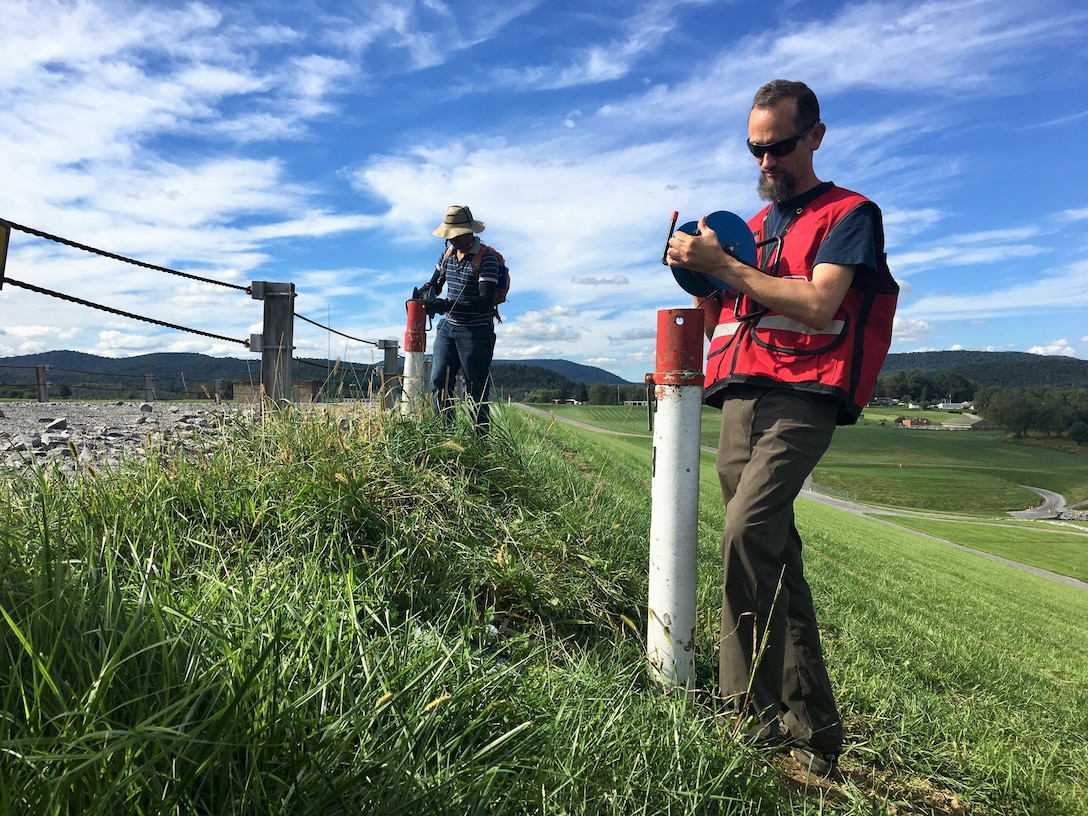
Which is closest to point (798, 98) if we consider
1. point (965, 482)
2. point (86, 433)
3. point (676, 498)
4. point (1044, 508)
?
point (676, 498)

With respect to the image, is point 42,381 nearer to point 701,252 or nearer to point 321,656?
point 321,656

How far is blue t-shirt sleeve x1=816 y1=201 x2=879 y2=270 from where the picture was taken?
2.11 metres

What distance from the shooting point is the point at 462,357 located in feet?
18.1

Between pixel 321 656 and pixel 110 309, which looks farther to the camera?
pixel 110 309

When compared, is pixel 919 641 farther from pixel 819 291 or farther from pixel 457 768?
pixel 457 768

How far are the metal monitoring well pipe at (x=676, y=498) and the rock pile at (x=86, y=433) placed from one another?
244 centimetres

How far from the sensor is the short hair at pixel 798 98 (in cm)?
231

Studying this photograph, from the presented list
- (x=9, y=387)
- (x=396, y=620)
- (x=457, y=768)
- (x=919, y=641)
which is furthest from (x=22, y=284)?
(x=9, y=387)

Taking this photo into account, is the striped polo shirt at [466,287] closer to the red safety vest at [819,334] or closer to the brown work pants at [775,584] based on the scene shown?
the red safety vest at [819,334]

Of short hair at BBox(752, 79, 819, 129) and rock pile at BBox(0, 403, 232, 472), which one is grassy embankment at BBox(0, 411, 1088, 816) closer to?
rock pile at BBox(0, 403, 232, 472)

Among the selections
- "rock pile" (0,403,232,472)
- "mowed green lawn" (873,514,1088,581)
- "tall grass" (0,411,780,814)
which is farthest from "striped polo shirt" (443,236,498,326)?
"mowed green lawn" (873,514,1088,581)

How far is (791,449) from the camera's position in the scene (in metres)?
2.18

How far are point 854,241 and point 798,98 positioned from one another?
23.3 inches

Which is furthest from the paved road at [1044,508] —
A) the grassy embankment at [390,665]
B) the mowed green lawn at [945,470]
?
the grassy embankment at [390,665]
